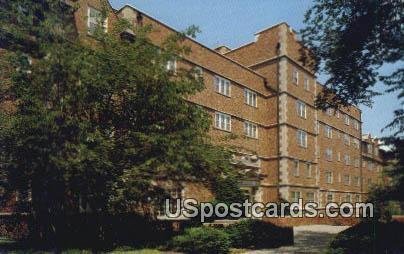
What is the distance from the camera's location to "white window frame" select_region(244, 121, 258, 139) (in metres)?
34.6

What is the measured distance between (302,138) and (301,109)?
113 inches

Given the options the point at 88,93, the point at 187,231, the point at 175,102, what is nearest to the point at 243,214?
the point at 187,231

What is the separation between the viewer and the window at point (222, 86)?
104 feet

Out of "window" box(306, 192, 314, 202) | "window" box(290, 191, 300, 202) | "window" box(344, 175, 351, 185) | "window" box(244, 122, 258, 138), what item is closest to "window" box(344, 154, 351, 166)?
"window" box(344, 175, 351, 185)

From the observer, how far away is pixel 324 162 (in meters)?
48.8

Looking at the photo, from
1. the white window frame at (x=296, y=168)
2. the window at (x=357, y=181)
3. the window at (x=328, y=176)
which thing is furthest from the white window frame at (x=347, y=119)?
the white window frame at (x=296, y=168)

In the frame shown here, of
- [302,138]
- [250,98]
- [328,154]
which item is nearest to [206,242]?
[250,98]

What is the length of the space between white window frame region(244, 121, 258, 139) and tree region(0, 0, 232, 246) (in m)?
20.7

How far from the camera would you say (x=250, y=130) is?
35.3 m

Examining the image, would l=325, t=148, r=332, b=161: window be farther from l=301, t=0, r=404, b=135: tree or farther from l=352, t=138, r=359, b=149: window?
l=301, t=0, r=404, b=135: tree

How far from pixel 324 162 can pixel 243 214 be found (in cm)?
2500

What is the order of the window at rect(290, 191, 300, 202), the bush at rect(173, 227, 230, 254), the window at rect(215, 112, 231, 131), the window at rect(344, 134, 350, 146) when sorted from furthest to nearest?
the window at rect(344, 134, 350, 146)
the window at rect(290, 191, 300, 202)
the window at rect(215, 112, 231, 131)
the bush at rect(173, 227, 230, 254)

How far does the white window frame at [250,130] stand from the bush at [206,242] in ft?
63.2

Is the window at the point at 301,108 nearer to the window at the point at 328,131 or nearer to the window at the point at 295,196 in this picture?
the window at the point at 295,196
